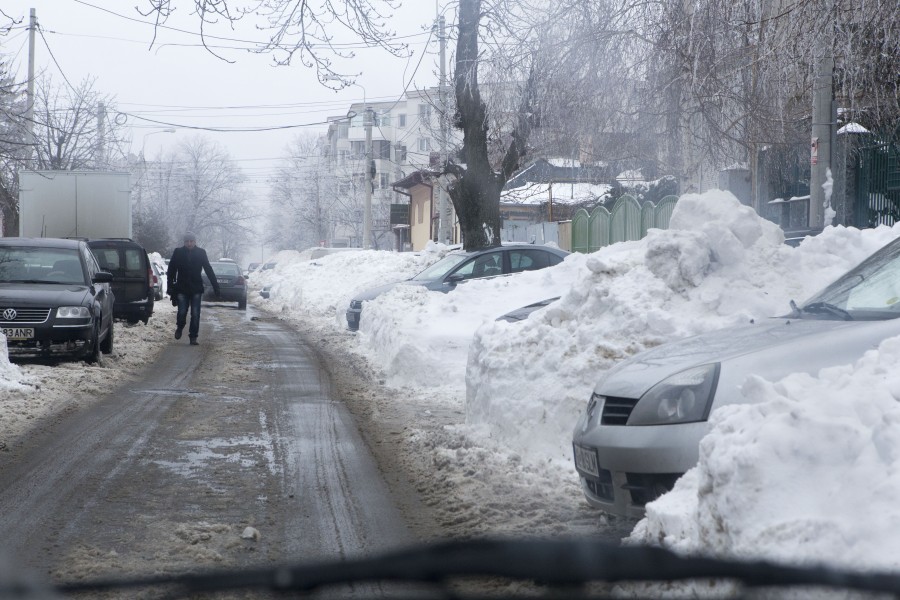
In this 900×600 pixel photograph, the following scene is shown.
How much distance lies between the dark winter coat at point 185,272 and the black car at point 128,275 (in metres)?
3.07

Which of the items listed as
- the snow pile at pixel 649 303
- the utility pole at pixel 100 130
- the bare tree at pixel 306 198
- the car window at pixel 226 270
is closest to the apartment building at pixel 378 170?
the bare tree at pixel 306 198

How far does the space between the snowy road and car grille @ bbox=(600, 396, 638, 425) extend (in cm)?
121

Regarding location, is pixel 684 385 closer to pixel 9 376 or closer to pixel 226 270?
pixel 9 376

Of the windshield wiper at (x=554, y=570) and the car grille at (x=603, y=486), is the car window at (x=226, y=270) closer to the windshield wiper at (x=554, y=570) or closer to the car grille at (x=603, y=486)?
the car grille at (x=603, y=486)

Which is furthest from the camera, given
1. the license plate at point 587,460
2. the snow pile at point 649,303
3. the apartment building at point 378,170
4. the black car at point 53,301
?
the apartment building at point 378,170

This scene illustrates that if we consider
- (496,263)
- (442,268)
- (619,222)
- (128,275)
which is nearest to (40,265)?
(128,275)

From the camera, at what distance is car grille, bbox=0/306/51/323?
39.9 feet

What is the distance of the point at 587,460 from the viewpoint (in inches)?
199

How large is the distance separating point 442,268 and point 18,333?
7.09m

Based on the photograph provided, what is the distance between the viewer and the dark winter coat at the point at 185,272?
55.3 feet

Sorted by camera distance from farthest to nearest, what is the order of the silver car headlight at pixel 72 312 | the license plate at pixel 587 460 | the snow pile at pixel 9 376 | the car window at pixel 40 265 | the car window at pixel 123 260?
the car window at pixel 123 260 < the car window at pixel 40 265 < the silver car headlight at pixel 72 312 < the snow pile at pixel 9 376 < the license plate at pixel 587 460

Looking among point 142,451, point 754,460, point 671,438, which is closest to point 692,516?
point 754,460

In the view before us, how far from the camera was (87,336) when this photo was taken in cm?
1245

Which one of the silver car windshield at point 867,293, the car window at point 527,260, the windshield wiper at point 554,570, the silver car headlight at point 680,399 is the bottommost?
the silver car headlight at point 680,399
